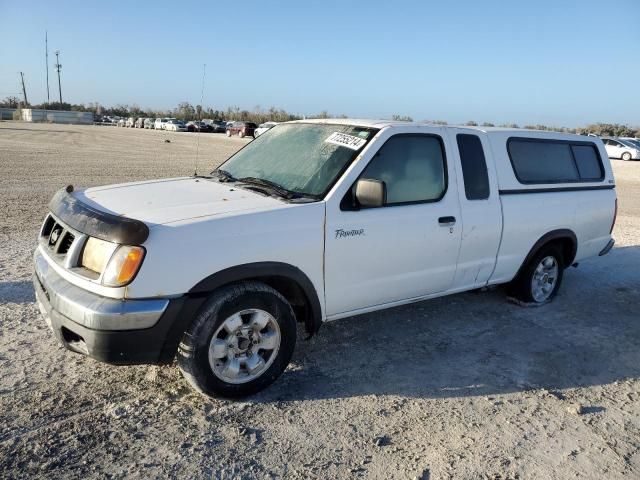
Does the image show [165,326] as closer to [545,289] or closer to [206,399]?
[206,399]

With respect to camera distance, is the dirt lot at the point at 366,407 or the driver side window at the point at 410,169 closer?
the dirt lot at the point at 366,407

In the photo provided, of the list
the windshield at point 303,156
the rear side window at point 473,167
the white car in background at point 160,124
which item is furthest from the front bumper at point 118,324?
the white car in background at point 160,124

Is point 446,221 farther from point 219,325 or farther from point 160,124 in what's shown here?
point 160,124

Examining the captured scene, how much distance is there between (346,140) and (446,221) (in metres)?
1.07

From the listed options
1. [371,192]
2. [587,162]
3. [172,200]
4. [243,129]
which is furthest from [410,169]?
[243,129]

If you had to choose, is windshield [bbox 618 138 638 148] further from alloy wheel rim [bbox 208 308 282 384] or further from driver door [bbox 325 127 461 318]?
alloy wheel rim [bbox 208 308 282 384]

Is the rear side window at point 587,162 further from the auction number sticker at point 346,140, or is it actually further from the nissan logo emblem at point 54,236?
the nissan logo emblem at point 54,236

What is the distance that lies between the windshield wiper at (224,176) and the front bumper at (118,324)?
1529 millimetres

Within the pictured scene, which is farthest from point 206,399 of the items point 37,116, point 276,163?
point 37,116

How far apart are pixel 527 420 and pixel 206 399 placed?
212cm

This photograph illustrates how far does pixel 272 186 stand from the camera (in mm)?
4047

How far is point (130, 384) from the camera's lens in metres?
3.62

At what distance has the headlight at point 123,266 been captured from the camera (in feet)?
9.89

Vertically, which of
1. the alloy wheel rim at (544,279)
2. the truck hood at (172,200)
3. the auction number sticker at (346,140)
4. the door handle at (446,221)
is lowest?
the alloy wheel rim at (544,279)
